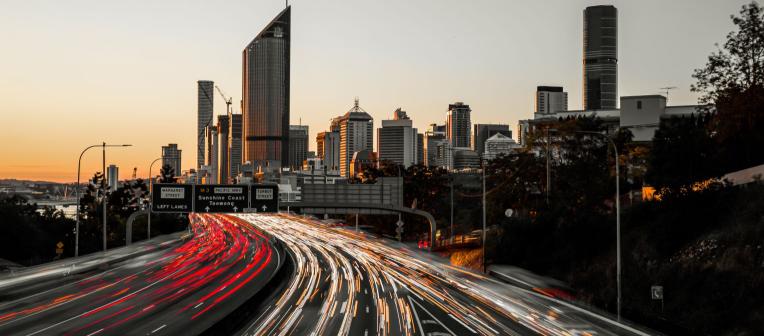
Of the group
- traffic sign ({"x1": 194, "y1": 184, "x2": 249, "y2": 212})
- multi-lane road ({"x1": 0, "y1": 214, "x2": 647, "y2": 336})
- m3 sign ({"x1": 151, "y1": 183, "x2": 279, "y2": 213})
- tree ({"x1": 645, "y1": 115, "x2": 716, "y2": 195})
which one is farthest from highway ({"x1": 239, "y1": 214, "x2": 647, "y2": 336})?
tree ({"x1": 645, "y1": 115, "x2": 716, "y2": 195})

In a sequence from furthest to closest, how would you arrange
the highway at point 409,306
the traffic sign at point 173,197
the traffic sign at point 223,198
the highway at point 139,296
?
the traffic sign at point 223,198
the traffic sign at point 173,197
the highway at point 139,296
the highway at point 409,306

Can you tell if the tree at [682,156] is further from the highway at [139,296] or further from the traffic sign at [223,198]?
the traffic sign at [223,198]

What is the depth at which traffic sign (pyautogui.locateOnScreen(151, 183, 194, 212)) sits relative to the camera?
70.5 meters

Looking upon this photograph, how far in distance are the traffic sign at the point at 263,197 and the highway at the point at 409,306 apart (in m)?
11.0

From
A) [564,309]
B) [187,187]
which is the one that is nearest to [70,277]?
[187,187]

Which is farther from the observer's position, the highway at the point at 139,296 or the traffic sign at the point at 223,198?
the traffic sign at the point at 223,198

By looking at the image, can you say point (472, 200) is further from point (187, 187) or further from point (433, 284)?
point (433, 284)

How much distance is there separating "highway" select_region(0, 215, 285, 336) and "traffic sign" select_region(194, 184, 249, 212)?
17.7 ft

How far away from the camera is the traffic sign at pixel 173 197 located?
7050 cm

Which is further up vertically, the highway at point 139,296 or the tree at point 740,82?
the tree at point 740,82

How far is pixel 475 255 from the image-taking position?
222 ft

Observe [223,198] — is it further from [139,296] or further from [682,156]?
[682,156]

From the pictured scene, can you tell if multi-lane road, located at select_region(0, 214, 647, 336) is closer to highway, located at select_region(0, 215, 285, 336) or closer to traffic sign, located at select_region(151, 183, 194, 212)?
highway, located at select_region(0, 215, 285, 336)

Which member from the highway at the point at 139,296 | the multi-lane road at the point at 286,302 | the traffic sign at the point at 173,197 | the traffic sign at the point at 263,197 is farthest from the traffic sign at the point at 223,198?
the multi-lane road at the point at 286,302
